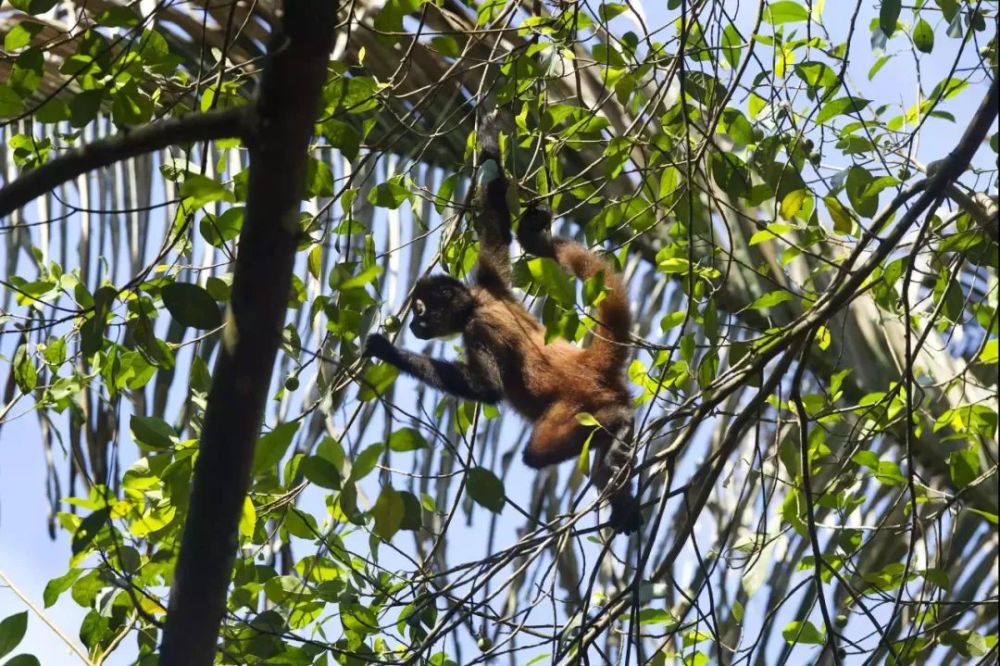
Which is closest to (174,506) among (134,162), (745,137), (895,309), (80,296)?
(80,296)

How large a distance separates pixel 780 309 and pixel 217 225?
2373 mm

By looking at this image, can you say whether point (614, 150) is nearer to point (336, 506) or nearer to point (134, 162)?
point (336, 506)

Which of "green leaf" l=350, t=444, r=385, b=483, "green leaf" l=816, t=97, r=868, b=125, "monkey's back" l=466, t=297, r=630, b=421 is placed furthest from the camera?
"monkey's back" l=466, t=297, r=630, b=421

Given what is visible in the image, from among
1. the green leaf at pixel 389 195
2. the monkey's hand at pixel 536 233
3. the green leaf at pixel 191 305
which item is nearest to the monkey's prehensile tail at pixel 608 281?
the monkey's hand at pixel 536 233

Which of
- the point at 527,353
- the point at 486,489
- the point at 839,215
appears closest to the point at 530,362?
the point at 527,353

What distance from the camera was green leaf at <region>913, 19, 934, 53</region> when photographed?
9.33ft

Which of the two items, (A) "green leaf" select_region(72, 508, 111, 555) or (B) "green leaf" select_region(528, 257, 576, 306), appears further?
(B) "green leaf" select_region(528, 257, 576, 306)

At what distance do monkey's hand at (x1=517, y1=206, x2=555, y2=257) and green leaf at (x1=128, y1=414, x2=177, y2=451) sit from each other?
5.01 ft

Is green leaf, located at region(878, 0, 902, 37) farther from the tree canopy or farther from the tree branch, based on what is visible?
the tree branch

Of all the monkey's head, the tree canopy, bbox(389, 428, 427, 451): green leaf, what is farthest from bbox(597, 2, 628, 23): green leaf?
the monkey's head

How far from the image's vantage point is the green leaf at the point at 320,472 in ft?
6.61

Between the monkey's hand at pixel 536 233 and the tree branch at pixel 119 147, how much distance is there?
6.37 ft

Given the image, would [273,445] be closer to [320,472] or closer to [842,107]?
[320,472]

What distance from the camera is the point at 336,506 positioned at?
2.51 m
